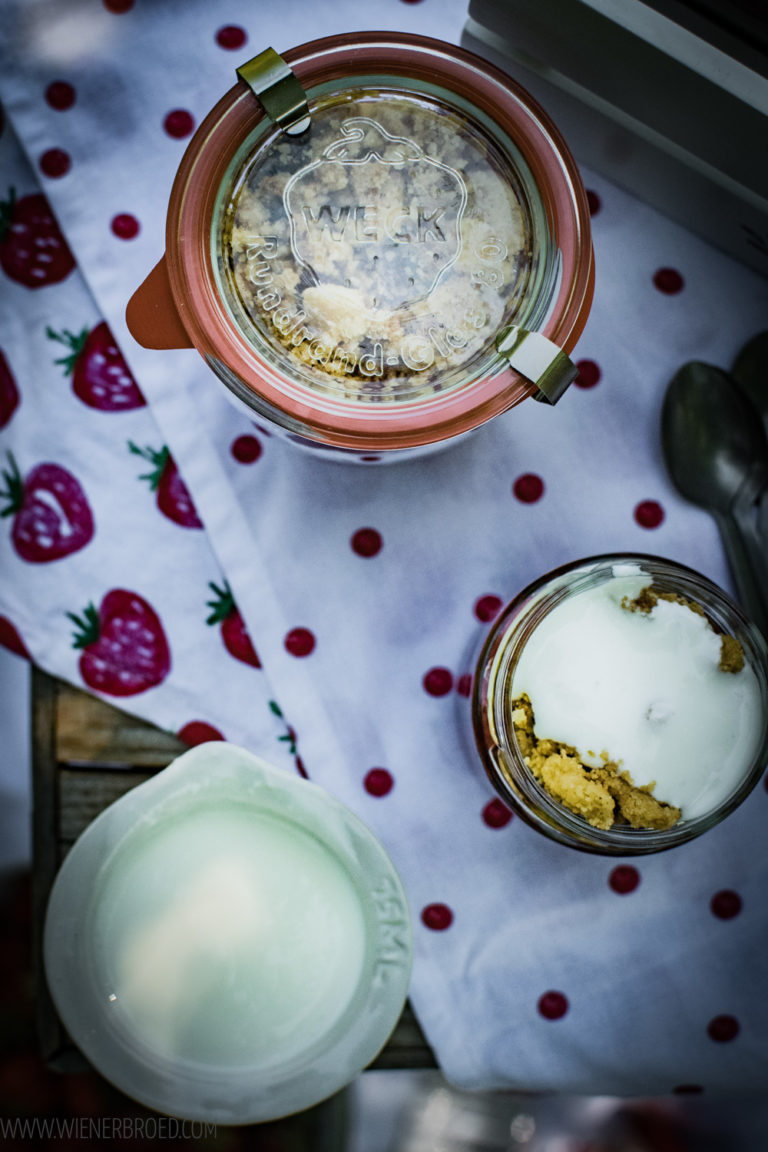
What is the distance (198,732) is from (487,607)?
204 millimetres

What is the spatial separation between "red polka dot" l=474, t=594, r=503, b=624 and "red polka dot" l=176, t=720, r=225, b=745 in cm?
19

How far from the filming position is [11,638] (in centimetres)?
62

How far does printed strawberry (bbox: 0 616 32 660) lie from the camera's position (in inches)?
24.5

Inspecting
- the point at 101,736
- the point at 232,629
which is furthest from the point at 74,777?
the point at 232,629

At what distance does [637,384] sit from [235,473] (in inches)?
10.6

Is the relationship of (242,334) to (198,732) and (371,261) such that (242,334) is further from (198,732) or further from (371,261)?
(198,732)

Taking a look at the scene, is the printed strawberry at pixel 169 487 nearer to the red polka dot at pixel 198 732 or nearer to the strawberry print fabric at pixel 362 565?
the strawberry print fabric at pixel 362 565

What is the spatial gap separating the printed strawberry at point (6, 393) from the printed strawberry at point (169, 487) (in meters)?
0.08

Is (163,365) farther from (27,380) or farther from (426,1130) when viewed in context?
(426,1130)

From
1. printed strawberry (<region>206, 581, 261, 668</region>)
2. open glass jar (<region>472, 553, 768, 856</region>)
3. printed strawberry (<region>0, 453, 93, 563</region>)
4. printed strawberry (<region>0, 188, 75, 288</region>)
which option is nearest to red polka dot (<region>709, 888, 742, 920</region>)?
open glass jar (<region>472, 553, 768, 856</region>)

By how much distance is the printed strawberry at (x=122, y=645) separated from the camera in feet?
2.04

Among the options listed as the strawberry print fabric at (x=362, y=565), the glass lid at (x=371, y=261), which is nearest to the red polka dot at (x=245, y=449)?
the strawberry print fabric at (x=362, y=565)

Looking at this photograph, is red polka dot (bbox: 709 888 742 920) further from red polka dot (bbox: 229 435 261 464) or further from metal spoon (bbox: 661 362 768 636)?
red polka dot (bbox: 229 435 261 464)

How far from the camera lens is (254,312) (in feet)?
1.76
